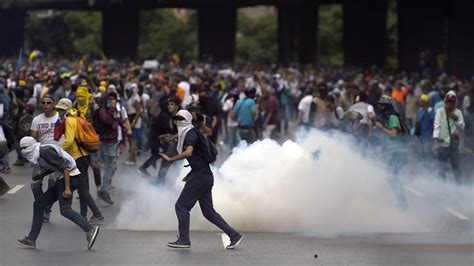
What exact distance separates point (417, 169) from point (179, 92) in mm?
7052

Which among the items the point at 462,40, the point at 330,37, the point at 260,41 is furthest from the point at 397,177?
the point at 260,41

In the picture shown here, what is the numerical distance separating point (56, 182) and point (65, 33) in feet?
258

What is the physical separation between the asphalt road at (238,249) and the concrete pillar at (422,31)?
3950cm

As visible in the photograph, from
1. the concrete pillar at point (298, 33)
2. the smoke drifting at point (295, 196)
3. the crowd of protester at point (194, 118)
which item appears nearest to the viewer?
the smoke drifting at point (295, 196)

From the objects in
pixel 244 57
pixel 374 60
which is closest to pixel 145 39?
pixel 244 57

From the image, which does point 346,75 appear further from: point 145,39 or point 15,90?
point 145,39

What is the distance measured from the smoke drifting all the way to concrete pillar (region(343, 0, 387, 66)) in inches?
1918

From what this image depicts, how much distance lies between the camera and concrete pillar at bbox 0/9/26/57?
61.6 meters

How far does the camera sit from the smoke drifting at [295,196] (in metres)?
13.8

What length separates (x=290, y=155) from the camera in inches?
553

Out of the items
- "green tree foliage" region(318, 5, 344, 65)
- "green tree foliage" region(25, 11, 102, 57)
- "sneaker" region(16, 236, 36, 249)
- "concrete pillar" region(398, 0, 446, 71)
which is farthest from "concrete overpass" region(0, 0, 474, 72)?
"sneaker" region(16, 236, 36, 249)

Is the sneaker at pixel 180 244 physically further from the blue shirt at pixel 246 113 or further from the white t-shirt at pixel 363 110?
the blue shirt at pixel 246 113

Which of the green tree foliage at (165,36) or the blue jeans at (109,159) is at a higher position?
the blue jeans at (109,159)

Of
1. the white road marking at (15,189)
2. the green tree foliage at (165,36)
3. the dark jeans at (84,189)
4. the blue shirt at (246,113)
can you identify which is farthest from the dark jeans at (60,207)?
the green tree foliage at (165,36)
